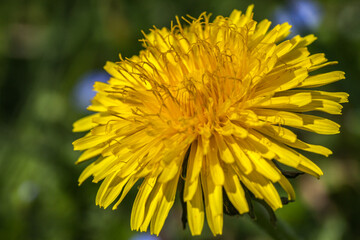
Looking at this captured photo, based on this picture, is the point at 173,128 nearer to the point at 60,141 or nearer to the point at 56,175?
the point at 56,175

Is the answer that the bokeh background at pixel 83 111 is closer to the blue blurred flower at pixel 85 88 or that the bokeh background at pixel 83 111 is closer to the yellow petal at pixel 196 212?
the blue blurred flower at pixel 85 88

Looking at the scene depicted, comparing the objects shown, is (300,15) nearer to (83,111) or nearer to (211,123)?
(211,123)

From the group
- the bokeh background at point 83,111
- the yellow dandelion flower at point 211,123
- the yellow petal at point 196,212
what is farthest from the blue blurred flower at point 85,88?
the yellow petal at point 196,212

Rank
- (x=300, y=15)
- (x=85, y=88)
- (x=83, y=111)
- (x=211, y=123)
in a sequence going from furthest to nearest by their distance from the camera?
(x=85, y=88)
(x=83, y=111)
(x=300, y=15)
(x=211, y=123)

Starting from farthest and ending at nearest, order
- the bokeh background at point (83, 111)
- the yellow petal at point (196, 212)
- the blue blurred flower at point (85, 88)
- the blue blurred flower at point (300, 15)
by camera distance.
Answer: the blue blurred flower at point (85, 88) → the blue blurred flower at point (300, 15) → the bokeh background at point (83, 111) → the yellow petal at point (196, 212)

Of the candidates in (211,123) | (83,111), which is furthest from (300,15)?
(83,111)

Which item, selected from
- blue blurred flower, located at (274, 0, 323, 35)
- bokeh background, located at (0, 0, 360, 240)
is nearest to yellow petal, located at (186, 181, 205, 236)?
bokeh background, located at (0, 0, 360, 240)

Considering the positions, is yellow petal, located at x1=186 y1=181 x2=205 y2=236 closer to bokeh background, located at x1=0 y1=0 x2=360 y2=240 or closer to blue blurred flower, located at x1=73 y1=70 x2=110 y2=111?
bokeh background, located at x1=0 y1=0 x2=360 y2=240

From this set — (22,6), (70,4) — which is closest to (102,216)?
(70,4)
